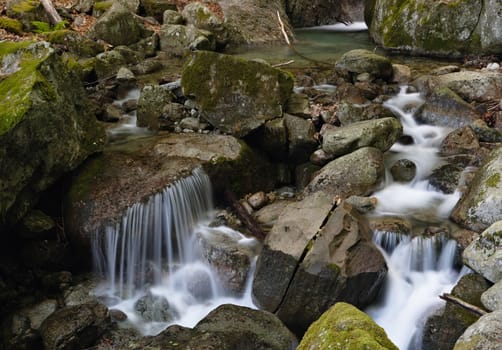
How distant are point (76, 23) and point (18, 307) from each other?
11.8 m

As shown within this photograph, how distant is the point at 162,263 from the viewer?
21.0 ft

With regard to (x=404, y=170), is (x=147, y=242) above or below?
below

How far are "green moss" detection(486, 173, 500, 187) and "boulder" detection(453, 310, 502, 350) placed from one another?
9.41 ft

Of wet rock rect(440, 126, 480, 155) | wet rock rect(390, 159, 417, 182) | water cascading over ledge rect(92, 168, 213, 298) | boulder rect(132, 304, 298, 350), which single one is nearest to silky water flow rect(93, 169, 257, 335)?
water cascading over ledge rect(92, 168, 213, 298)

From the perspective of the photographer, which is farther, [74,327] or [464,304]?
[74,327]

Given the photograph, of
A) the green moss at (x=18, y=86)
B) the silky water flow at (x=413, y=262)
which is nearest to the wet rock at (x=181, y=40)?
the green moss at (x=18, y=86)

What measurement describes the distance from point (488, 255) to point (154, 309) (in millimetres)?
3980

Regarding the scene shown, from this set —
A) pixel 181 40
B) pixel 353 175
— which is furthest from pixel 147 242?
pixel 181 40

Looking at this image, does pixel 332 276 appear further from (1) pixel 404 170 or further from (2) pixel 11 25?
(2) pixel 11 25

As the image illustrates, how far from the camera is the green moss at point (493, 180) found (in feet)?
19.5

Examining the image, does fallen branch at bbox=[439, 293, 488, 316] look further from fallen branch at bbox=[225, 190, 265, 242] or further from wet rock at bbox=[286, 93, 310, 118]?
wet rock at bbox=[286, 93, 310, 118]

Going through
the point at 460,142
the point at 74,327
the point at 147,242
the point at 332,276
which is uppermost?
the point at 460,142

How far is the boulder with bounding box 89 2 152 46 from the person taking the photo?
13.7 m

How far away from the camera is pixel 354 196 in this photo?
688cm
